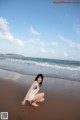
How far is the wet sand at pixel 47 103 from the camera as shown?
128 inches

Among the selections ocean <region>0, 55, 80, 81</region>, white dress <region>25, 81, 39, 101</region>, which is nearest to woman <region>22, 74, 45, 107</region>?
white dress <region>25, 81, 39, 101</region>

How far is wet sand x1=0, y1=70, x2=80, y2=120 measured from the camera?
10.7 ft

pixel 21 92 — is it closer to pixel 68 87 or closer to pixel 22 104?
pixel 22 104

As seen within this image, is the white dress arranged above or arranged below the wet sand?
above

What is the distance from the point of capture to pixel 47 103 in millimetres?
3891

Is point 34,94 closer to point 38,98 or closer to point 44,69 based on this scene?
point 38,98

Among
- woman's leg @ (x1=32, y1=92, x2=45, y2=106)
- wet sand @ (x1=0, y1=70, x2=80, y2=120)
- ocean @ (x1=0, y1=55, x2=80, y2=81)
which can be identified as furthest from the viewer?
ocean @ (x1=0, y1=55, x2=80, y2=81)

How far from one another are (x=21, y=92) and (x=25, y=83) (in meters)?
0.89

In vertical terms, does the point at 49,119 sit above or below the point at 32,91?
below

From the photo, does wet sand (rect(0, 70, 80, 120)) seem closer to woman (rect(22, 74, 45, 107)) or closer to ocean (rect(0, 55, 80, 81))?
woman (rect(22, 74, 45, 107))

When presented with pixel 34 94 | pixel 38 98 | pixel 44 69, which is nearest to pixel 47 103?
pixel 38 98

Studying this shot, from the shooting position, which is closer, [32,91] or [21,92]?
[32,91]

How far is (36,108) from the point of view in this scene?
3592mm

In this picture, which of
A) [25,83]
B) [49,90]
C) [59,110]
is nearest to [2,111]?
[59,110]
